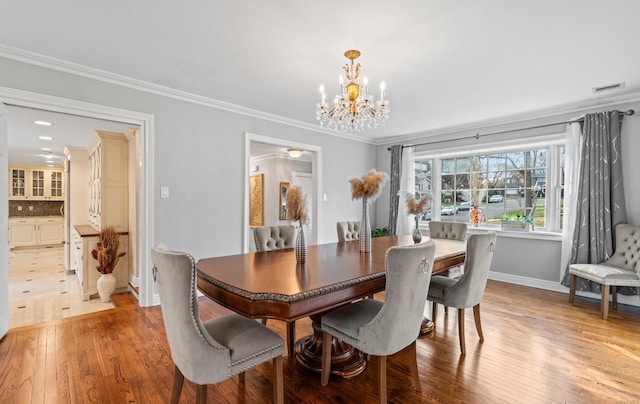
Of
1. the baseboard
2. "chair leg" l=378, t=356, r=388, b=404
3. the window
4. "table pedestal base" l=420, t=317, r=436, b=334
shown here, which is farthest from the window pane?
"chair leg" l=378, t=356, r=388, b=404

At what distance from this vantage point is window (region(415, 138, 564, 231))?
4324mm

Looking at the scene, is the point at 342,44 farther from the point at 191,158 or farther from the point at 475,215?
the point at 475,215

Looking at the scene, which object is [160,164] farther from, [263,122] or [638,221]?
[638,221]

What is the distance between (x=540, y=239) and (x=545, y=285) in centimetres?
63

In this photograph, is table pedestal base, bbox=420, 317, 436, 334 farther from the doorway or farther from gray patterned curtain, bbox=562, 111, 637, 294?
the doorway

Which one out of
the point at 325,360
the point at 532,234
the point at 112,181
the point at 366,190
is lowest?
the point at 325,360

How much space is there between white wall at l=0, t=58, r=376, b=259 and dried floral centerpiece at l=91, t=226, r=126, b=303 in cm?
94

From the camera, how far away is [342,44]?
2.41m

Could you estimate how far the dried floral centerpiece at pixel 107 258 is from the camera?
375 centimetres

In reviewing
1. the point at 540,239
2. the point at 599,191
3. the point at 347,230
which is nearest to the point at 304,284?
the point at 347,230

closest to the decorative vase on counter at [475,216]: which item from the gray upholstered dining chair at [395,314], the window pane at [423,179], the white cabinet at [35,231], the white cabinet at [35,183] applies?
the window pane at [423,179]

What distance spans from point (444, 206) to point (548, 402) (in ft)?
12.7

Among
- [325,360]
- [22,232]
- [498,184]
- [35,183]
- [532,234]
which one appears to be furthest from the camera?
[35,183]

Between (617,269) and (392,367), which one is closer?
(392,367)
